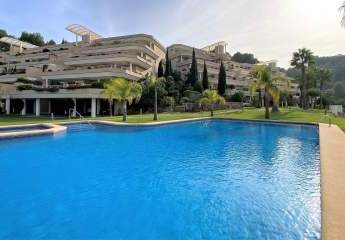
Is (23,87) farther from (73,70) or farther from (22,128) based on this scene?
(22,128)

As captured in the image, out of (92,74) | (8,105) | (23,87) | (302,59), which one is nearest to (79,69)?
(92,74)

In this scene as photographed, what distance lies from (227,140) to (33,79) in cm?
3807

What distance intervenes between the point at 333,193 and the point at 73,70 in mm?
43302

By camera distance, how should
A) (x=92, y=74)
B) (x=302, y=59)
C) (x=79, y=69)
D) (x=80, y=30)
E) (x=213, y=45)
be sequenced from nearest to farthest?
1. (x=92, y=74)
2. (x=79, y=69)
3. (x=302, y=59)
4. (x=80, y=30)
5. (x=213, y=45)

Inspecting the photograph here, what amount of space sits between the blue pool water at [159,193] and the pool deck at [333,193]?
447 mm

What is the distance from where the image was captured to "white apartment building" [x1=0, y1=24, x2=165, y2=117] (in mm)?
37281

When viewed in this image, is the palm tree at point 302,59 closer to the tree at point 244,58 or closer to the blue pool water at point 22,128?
the blue pool water at point 22,128

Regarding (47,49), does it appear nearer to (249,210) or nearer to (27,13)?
(27,13)

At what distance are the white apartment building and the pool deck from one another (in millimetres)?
28554

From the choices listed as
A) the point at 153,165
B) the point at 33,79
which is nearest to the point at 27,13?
the point at 153,165

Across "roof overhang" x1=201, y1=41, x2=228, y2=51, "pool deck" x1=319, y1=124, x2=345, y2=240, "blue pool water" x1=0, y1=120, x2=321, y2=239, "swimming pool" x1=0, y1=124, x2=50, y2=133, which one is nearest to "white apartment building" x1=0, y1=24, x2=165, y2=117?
"swimming pool" x1=0, y1=124, x2=50, y2=133

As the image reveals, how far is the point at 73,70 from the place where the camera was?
4419cm

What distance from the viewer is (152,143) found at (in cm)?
1688

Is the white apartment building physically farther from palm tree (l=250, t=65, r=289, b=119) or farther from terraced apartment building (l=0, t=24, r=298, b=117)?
palm tree (l=250, t=65, r=289, b=119)
